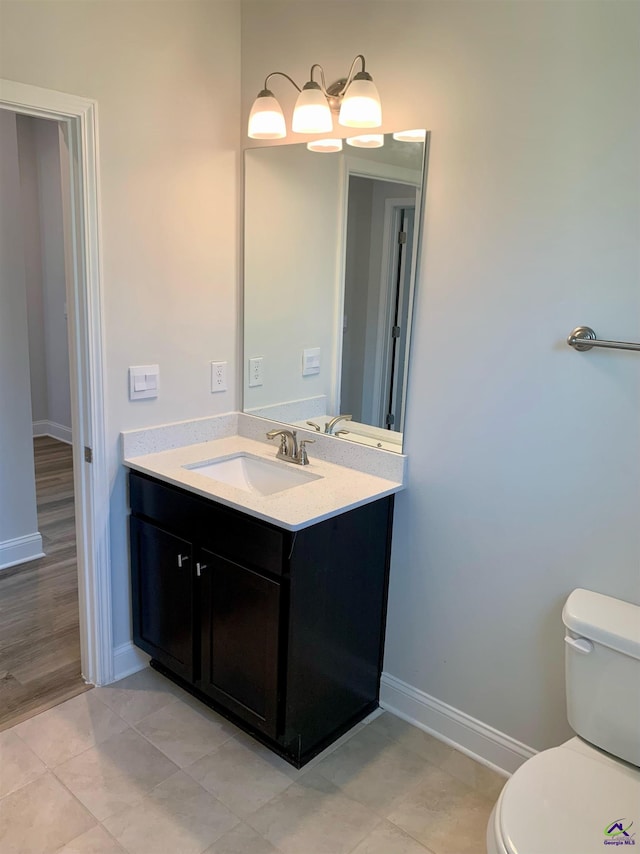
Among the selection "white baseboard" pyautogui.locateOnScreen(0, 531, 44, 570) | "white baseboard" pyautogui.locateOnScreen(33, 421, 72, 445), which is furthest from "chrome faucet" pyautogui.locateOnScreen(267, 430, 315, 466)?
"white baseboard" pyautogui.locateOnScreen(33, 421, 72, 445)

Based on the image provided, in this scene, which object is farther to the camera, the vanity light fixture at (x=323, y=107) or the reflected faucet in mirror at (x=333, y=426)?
the reflected faucet in mirror at (x=333, y=426)

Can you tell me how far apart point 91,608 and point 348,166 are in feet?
5.96

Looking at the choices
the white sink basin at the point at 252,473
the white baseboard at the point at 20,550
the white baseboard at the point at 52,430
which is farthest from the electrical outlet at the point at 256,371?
the white baseboard at the point at 52,430

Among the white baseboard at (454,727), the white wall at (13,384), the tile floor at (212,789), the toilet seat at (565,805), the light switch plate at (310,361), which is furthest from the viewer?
the white wall at (13,384)

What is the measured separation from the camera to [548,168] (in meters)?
1.72

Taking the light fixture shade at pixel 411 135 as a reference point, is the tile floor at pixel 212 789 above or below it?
below

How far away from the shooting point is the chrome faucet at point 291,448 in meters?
2.33

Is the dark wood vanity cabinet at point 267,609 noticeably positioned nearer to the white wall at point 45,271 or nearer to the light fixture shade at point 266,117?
the light fixture shade at point 266,117

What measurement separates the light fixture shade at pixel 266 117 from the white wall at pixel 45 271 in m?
3.27

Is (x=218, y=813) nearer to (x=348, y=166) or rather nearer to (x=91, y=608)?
(x=91, y=608)

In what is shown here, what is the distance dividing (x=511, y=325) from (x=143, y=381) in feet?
4.19

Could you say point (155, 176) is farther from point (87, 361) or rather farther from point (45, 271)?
point (45, 271)

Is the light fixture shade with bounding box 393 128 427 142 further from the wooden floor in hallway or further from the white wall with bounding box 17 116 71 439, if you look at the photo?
the white wall with bounding box 17 116 71 439

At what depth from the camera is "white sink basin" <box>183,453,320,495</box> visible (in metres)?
2.32
